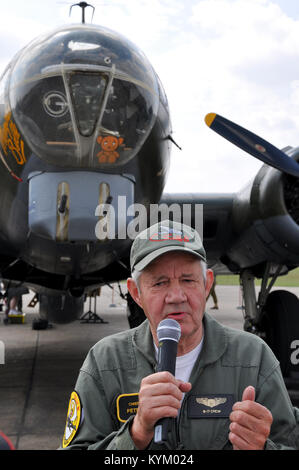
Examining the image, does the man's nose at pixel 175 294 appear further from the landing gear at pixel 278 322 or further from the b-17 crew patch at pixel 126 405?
the landing gear at pixel 278 322

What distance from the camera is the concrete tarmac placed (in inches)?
187

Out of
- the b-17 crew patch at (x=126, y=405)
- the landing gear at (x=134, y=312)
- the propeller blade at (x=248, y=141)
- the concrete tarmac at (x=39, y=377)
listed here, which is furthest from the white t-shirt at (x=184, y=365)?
the landing gear at (x=134, y=312)

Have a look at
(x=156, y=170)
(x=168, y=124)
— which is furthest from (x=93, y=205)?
(x=168, y=124)

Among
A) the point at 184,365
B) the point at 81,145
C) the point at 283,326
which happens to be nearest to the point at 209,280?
the point at 184,365

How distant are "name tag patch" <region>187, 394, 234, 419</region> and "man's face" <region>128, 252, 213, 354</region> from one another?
6.5 inches

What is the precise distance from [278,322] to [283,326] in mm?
98

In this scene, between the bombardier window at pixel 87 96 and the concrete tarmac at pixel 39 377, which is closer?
the bombardier window at pixel 87 96

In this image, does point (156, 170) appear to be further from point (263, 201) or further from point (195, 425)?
point (195, 425)

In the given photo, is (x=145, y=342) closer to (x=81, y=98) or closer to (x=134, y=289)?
(x=134, y=289)

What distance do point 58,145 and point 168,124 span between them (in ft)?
4.07

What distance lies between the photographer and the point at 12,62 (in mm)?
4676

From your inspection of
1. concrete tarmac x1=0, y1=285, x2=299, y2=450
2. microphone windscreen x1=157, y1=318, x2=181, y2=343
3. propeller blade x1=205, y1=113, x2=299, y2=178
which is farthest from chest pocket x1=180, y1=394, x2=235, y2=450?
propeller blade x1=205, y1=113, x2=299, y2=178

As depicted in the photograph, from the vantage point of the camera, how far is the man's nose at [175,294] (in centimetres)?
154

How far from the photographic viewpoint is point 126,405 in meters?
1.62
